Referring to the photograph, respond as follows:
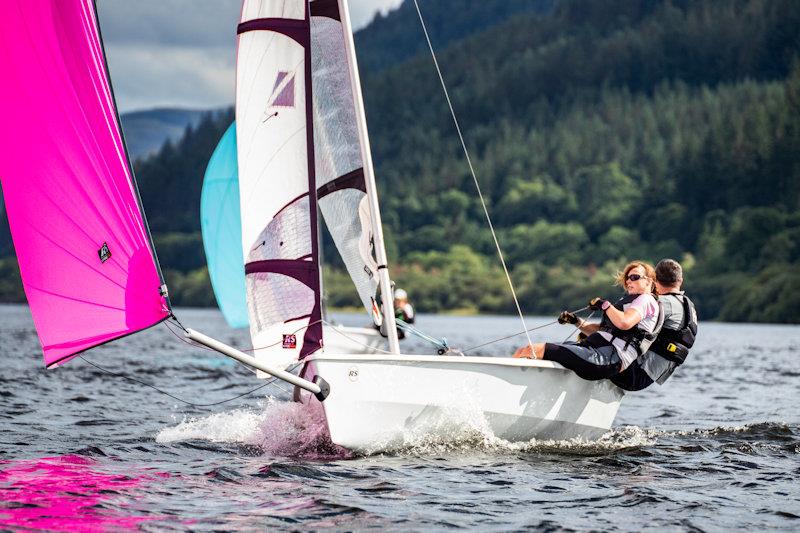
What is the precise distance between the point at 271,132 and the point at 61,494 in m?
4.52

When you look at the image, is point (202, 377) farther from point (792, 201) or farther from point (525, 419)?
point (792, 201)

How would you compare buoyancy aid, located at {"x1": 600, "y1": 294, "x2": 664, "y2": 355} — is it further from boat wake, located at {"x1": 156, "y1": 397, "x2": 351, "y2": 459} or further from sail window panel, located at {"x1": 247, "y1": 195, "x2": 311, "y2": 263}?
sail window panel, located at {"x1": 247, "y1": 195, "x2": 311, "y2": 263}

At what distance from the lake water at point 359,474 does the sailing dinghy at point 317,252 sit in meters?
0.39

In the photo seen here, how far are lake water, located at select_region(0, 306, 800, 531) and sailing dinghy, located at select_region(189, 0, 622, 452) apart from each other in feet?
1.27

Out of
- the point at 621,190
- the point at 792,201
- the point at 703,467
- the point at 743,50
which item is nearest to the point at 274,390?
the point at 703,467

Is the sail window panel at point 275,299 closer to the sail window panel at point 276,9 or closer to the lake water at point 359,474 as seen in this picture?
the lake water at point 359,474

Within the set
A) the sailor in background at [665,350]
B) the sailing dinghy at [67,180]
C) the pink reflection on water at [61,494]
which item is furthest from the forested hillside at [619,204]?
the sailing dinghy at [67,180]

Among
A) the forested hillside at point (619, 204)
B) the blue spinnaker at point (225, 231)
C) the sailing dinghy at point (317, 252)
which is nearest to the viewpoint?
the sailing dinghy at point (317, 252)

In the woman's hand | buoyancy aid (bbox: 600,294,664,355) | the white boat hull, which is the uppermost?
buoyancy aid (bbox: 600,294,664,355)

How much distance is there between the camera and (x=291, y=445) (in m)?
12.2

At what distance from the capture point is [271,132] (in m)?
12.0

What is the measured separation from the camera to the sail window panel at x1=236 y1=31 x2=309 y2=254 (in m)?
11.9

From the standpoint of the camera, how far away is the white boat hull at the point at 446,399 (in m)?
10.8

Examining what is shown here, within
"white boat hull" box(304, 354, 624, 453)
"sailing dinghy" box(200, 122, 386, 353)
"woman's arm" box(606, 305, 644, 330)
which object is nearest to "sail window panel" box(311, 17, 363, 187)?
"white boat hull" box(304, 354, 624, 453)
